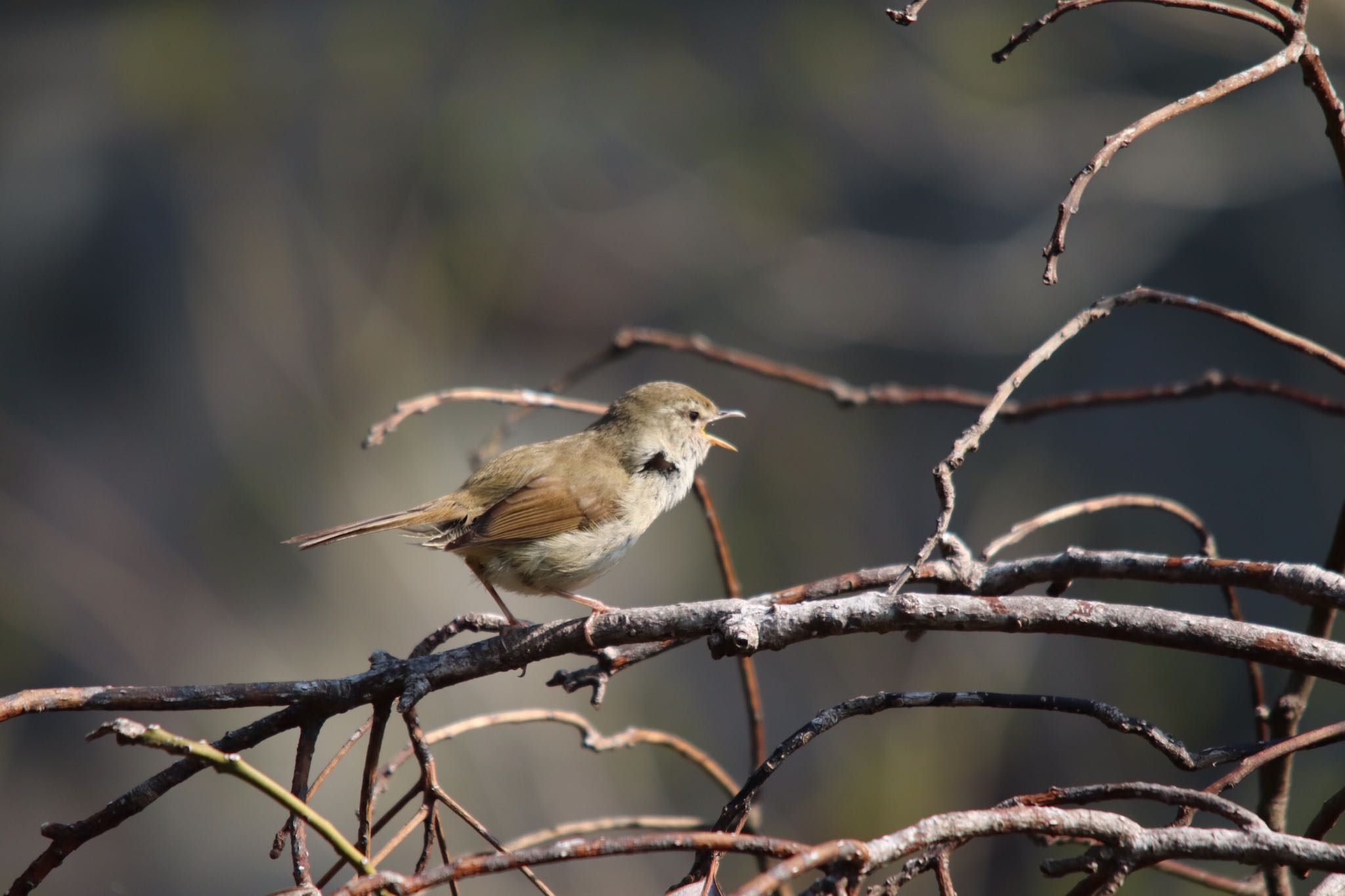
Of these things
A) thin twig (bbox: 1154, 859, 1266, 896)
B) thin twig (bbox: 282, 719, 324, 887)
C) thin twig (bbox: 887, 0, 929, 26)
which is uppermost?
thin twig (bbox: 887, 0, 929, 26)

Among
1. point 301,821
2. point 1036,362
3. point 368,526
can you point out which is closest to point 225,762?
point 301,821

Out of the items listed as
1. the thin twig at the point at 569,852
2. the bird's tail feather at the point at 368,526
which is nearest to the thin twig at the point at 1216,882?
the thin twig at the point at 569,852

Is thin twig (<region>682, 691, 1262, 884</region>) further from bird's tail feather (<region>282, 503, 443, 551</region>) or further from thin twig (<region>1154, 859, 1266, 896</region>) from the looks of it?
bird's tail feather (<region>282, 503, 443, 551</region>)

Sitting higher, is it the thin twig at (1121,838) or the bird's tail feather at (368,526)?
the bird's tail feather at (368,526)

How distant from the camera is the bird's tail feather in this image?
2.28 meters

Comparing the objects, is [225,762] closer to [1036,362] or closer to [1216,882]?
[1036,362]

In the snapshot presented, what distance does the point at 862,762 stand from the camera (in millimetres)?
5555

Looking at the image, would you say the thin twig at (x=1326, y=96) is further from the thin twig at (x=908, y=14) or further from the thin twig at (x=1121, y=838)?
the thin twig at (x=1121, y=838)

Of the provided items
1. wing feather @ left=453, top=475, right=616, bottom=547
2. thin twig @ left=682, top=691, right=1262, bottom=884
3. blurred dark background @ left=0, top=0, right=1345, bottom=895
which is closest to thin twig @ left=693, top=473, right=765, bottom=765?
wing feather @ left=453, top=475, right=616, bottom=547

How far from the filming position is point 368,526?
2438 mm

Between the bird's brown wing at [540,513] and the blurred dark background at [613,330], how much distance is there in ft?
9.69

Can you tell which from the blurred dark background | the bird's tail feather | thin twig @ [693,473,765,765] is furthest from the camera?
the blurred dark background

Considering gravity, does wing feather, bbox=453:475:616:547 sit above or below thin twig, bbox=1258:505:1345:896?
above

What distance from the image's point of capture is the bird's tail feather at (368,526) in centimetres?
228
